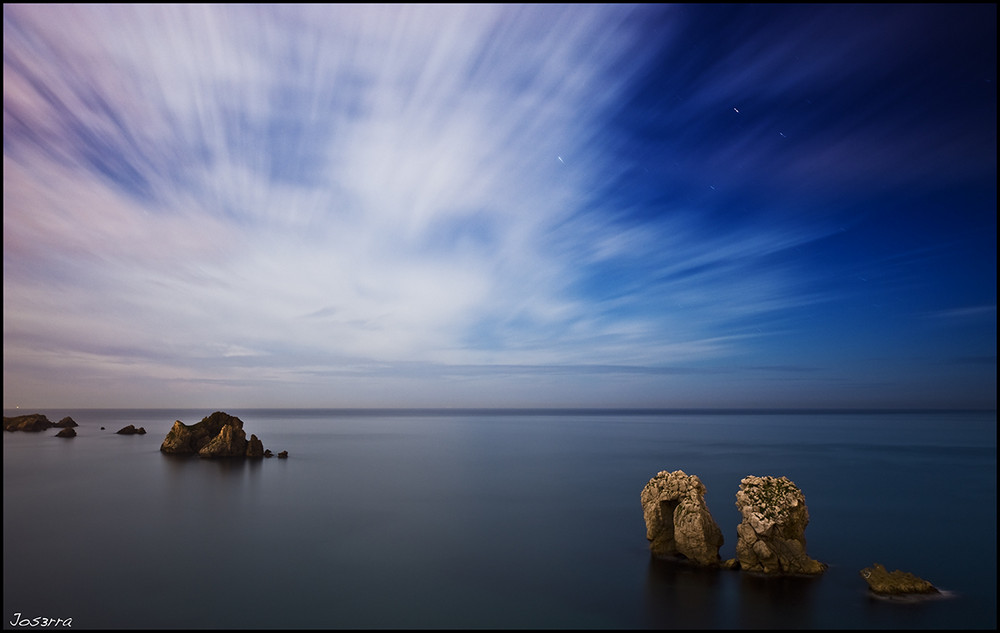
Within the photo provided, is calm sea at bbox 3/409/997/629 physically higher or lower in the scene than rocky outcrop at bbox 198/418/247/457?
lower

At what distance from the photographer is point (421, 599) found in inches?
984

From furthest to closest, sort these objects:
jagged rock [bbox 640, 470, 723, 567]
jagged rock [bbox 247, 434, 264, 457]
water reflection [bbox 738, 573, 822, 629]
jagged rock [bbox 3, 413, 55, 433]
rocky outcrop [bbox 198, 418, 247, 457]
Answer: jagged rock [bbox 3, 413, 55, 433], jagged rock [bbox 247, 434, 264, 457], rocky outcrop [bbox 198, 418, 247, 457], jagged rock [bbox 640, 470, 723, 567], water reflection [bbox 738, 573, 822, 629]

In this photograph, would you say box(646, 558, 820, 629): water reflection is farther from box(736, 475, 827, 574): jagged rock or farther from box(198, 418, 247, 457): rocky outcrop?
box(198, 418, 247, 457): rocky outcrop

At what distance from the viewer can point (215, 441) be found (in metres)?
73.1

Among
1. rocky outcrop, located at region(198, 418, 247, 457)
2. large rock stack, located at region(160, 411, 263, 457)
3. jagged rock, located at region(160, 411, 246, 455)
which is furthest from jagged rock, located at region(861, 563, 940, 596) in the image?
jagged rock, located at region(160, 411, 246, 455)

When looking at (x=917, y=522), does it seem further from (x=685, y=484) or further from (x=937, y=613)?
(x=685, y=484)

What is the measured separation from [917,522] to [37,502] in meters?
73.4

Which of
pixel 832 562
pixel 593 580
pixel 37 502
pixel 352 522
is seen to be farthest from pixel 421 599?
pixel 37 502

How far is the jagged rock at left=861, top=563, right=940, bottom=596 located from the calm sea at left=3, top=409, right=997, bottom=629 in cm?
66

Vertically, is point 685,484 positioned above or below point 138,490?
above

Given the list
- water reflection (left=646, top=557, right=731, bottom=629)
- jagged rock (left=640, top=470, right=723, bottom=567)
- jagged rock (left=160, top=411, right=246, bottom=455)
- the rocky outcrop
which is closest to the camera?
water reflection (left=646, top=557, right=731, bottom=629)

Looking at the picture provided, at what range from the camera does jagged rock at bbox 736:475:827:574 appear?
25.5 m

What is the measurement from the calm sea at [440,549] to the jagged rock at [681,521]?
1.35 meters

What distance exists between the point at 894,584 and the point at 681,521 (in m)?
9.75
